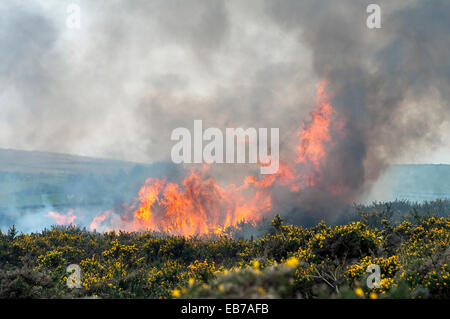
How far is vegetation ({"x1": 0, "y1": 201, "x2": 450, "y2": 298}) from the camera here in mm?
3906

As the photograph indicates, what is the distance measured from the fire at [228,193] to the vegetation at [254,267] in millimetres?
8067

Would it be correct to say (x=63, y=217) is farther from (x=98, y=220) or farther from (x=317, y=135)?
(x=317, y=135)

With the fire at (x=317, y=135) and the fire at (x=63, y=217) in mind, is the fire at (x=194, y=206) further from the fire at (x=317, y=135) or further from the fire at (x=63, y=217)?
the fire at (x=63, y=217)

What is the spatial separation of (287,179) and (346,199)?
5182 millimetres

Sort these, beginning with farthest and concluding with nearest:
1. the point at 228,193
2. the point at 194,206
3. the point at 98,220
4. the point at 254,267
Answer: the point at 98,220 < the point at 228,193 < the point at 194,206 < the point at 254,267

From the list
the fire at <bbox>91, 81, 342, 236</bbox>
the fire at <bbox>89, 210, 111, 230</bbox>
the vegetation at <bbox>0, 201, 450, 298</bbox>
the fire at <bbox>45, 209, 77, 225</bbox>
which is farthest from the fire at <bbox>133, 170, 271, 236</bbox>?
the fire at <bbox>45, 209, 77, 225</bbox>

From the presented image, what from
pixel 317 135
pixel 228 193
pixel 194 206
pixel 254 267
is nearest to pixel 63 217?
pixel 194 206

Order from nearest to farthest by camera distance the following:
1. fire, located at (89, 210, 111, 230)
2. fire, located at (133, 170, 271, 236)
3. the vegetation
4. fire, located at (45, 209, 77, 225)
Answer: the vegetation, fire, located at (133, 170, 271, 236), fire, located at (89, 210, 111, 230), fire, located at (45, 209, 77, 225)

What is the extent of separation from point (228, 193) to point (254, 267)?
1808 centimetres

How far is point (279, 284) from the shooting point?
3.58 meters

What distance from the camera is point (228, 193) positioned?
2528cm

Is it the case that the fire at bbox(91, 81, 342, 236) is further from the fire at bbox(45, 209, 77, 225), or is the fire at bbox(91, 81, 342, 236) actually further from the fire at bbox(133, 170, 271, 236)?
the fire at bbox(45, 209, 77, 225)

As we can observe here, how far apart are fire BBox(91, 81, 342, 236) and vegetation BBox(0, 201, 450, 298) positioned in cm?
807
